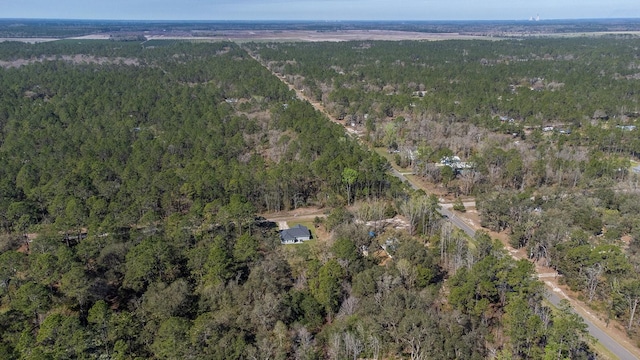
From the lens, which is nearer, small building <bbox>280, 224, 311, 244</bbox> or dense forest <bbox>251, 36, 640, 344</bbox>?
dense forest <bbox>251, 36, 640, 344</bbox>

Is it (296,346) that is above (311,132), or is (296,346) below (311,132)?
below

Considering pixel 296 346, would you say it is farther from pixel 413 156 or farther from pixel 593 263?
pixel 413 156

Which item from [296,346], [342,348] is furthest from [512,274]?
[296,346]

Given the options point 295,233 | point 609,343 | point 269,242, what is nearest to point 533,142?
point 295,233

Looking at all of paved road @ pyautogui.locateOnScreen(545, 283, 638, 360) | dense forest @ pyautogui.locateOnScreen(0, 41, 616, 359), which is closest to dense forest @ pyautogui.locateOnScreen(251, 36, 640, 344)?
dense forest @ pyautogui.locateOnScreen(0, 41, 616, 359)

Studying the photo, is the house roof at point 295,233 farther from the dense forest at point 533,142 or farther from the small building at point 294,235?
the dense forest at point 533,142

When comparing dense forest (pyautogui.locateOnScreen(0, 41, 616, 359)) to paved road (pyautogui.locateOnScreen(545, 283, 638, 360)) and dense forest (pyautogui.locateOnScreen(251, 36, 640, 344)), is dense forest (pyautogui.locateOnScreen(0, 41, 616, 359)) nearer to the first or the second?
dense forest (pyautogui.locateOnScreen(251, 36, 640, 344))
